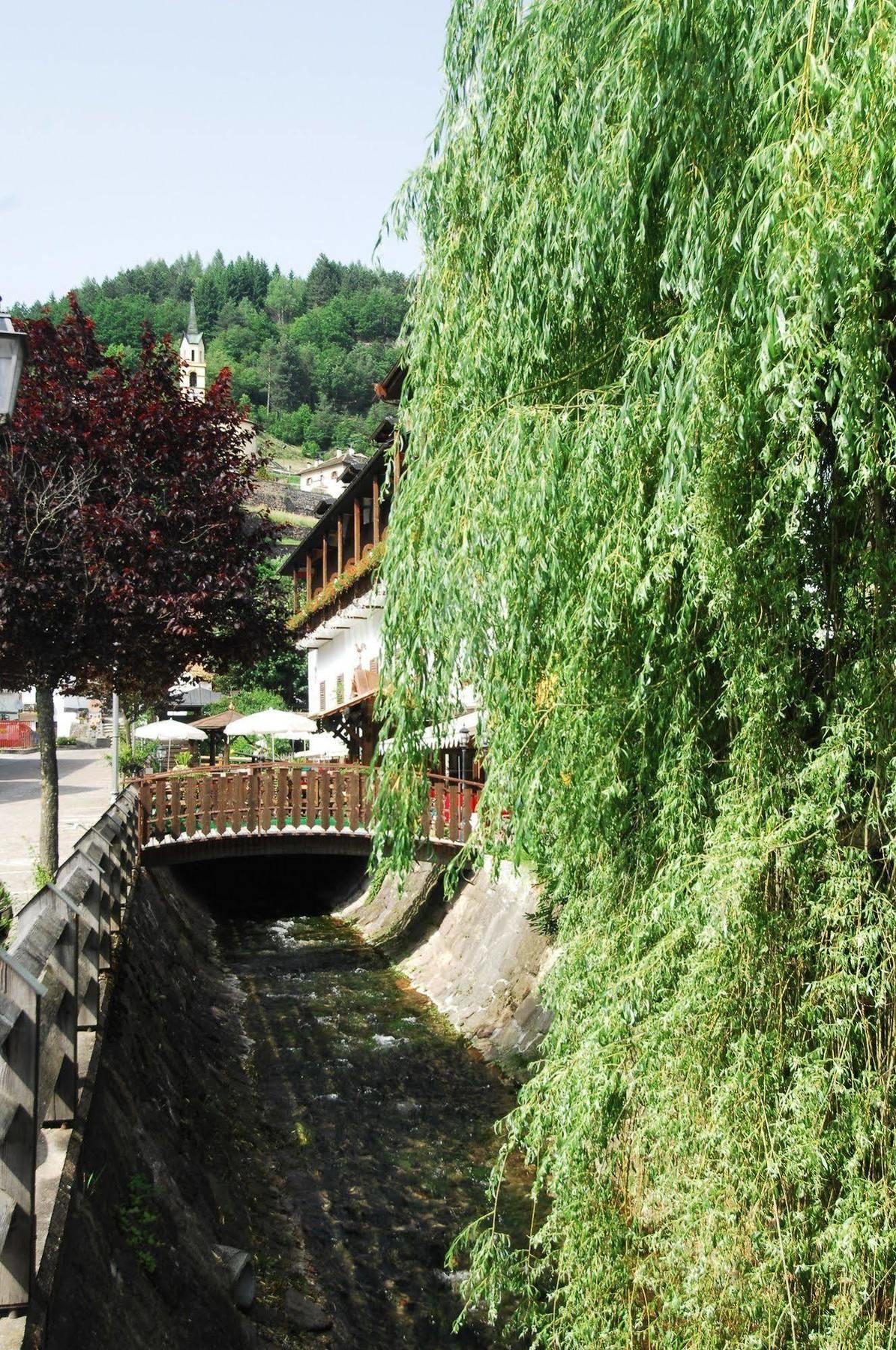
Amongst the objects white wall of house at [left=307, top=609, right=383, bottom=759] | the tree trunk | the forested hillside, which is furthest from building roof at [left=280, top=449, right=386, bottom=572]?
the forested hillside

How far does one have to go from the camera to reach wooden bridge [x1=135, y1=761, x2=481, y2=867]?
63.6ft

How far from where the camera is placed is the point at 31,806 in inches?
1152

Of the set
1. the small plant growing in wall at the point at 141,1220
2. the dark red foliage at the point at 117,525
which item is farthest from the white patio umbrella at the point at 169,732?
the small plant growing in wall at the point at 141,1220

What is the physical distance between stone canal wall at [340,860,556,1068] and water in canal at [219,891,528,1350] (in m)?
0.36

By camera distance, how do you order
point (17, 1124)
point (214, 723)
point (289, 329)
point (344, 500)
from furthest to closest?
point (289, 329) < point (214, 723) < point (344, 500) < point (17, 1124)

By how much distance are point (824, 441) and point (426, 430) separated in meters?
2.66

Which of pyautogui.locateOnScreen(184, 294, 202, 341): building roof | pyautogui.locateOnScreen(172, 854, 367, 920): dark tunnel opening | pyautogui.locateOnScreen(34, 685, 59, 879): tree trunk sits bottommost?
pyautogui.locateOnScreen(172, 854, 367, 920): dark tunnel opening

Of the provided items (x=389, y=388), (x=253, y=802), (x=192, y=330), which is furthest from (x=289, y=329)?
(x=253, y=802)

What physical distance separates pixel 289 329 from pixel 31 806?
16048 cm

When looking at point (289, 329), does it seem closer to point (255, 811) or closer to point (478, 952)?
point (255, 811)

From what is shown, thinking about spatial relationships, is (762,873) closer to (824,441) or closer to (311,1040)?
(824,441)

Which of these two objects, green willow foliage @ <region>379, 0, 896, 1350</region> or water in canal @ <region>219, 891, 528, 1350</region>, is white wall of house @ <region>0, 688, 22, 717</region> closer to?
water in canal @ <region>219, 891, 528, 1350</region>

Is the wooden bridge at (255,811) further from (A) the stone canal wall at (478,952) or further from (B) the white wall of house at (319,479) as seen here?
(B) the white wall of house at (319,479)

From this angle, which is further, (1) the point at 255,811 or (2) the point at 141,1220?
(1) the point at 255,811
